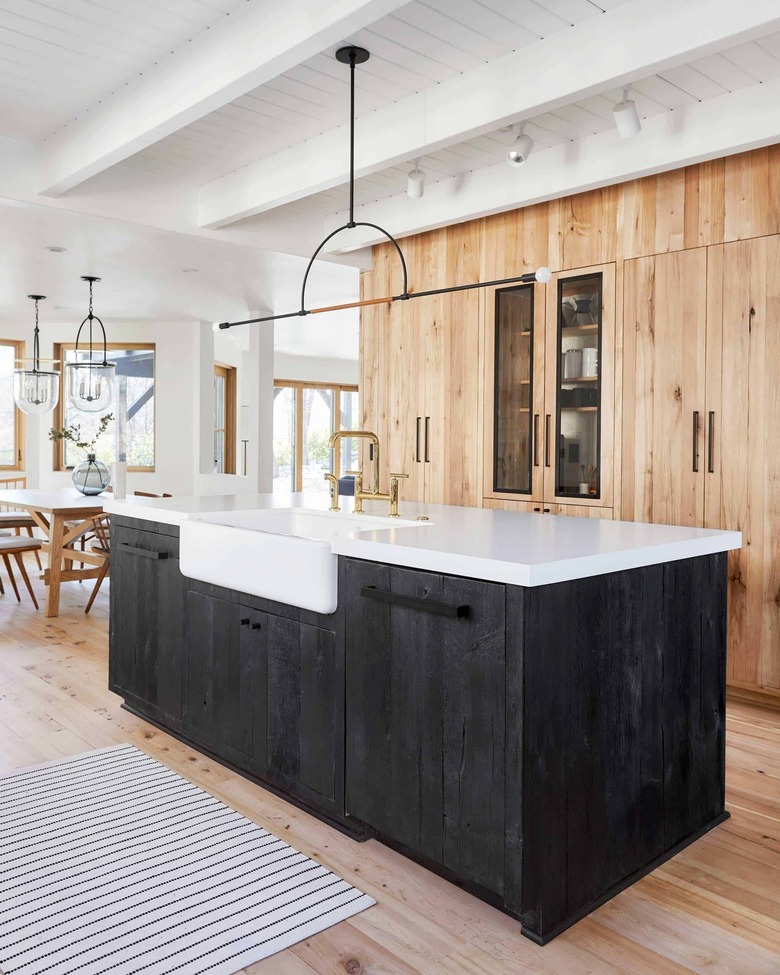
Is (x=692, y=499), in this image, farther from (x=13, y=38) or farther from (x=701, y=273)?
(x=13, y=38)

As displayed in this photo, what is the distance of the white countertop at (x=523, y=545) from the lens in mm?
1777

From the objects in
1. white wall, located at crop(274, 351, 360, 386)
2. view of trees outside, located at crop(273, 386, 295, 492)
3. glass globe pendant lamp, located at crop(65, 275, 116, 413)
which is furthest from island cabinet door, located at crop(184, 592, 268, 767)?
view of trees outside, located at crop(273, 386, 295, 492)

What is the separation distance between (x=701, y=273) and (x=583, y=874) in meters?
2.60

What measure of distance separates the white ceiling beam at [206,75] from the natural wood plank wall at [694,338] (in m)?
1.84

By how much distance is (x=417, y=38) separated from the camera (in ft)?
9.26

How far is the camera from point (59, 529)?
215 inches

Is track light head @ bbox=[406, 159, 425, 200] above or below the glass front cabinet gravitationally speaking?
above

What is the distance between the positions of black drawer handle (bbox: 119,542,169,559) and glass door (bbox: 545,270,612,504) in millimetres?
1977

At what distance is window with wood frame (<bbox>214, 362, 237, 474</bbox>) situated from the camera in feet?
32.3

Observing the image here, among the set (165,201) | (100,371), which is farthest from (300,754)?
(100,371)

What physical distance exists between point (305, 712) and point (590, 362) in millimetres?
2348

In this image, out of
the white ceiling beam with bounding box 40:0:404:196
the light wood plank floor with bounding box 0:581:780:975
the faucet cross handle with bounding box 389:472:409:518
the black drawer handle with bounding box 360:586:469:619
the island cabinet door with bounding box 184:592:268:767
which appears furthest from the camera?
the faucet cross handle with bounding box 389:472:409:518

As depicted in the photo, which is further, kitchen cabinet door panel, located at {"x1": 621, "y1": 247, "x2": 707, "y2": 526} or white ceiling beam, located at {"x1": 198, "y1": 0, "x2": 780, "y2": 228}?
kitchen cabinet door panel, located at {"x1": 621, "y1": 247, "x2": 707, "y2": 526}

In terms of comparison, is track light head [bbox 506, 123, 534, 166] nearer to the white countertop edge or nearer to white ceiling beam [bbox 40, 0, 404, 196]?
white ceiling beam [bbox 40, 0, 404, 196]
